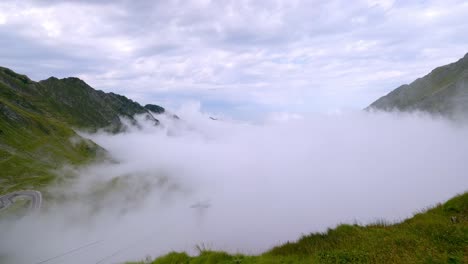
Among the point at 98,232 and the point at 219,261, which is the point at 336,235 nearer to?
the point at 219,261

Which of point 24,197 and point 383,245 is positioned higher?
point 24,197

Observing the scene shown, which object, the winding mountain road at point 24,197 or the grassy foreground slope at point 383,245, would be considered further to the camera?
the winding mountain road at point 24,197

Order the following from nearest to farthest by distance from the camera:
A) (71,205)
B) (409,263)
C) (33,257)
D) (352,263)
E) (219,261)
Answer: (409,263)
(352,263)
(219,261)
(33,257)
(71,205)

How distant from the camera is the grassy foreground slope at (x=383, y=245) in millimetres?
16047

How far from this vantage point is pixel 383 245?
17.8 metres

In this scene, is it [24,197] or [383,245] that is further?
[24,197]

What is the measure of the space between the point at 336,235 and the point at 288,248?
3239mm

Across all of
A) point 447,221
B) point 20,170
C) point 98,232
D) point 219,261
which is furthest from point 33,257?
point 447,221

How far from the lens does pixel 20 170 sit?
19062cm

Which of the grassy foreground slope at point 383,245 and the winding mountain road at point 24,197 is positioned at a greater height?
the winding mountain road at point 24,197

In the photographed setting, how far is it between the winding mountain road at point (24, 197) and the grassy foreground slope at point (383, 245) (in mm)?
161515

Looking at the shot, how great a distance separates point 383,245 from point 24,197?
18481cm

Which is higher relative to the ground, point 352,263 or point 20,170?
point 20,170

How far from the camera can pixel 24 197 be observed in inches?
6363
